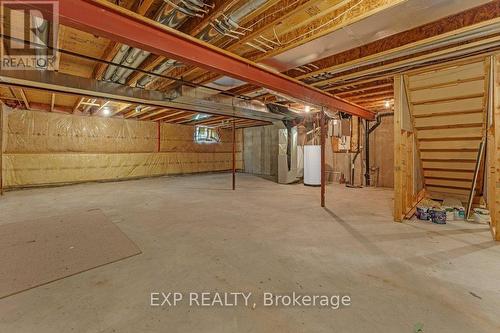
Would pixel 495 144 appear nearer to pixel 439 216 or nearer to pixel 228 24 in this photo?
pixel 439 216

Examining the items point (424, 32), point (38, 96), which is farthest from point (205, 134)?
point (424, 32)

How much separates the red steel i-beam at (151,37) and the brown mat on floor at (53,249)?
1.93m

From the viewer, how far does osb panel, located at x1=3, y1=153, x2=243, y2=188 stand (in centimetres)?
568

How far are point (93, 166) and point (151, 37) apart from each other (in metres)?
6.59

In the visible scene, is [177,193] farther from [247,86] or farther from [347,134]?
[347,134]

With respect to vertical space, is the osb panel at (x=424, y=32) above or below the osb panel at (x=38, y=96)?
below

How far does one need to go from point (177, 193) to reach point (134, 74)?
2767mm

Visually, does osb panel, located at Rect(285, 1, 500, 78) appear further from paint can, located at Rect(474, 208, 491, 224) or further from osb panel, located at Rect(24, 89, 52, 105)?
osb panel, located at Rect(24, 89, 52, 105)

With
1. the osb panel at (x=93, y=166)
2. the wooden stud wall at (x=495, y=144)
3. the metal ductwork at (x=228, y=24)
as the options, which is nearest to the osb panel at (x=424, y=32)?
the wooden stud wall at (x=495, y=144)

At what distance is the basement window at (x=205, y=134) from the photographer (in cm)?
938

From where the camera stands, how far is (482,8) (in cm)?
199

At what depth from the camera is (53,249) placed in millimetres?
2221

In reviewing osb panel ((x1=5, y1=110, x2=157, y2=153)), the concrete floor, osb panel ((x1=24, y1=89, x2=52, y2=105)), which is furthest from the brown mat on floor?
osb panel ((x1=5, y1=110, x2=157, y2=153))

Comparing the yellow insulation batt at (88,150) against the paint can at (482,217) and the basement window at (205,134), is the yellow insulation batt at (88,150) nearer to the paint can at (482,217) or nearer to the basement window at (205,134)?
the basement window at (205,134)
